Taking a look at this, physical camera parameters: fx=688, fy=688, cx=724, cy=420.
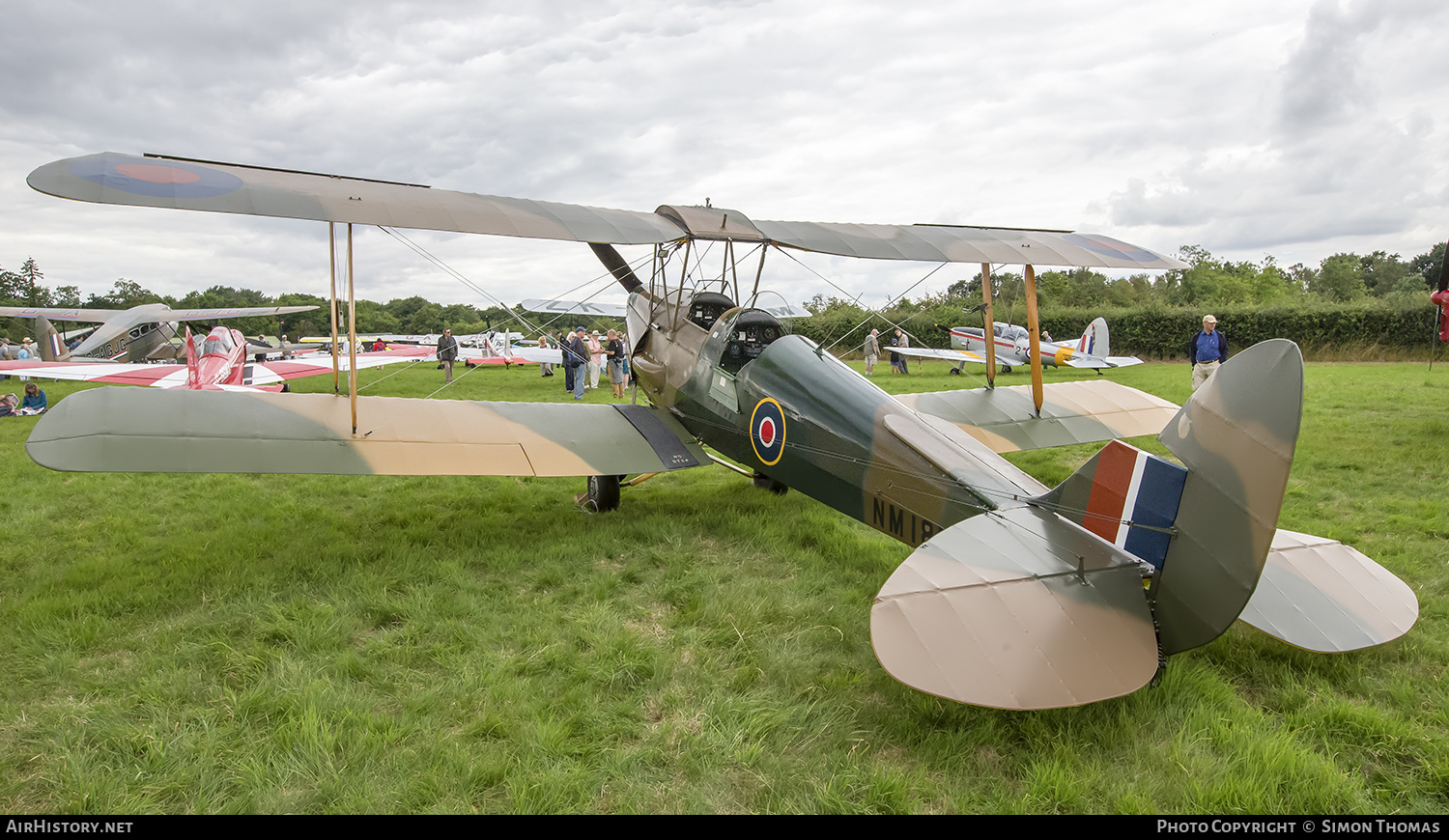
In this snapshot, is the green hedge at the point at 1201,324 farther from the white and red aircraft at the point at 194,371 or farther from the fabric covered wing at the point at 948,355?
the white and red aircraft at the point at 194,371

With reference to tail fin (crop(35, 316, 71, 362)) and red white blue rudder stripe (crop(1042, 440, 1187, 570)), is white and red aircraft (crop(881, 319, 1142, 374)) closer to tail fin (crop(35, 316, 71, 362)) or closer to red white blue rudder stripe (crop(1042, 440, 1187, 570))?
red white blue rudder stripe (crop(1042, 440, 1187, 570))

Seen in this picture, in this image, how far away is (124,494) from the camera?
6348mm

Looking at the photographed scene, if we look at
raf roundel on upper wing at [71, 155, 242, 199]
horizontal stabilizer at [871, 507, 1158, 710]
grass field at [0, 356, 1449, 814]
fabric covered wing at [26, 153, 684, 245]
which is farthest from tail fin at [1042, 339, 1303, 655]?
raf roundel on upper wing at [71, 155, 242, 199]

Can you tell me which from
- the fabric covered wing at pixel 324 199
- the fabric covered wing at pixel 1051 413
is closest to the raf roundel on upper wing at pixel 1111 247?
the fabric covered wing at pixel 1051 413

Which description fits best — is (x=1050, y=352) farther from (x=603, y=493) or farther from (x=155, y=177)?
(x=155, y=177)

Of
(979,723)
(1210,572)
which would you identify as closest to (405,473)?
(979,723)

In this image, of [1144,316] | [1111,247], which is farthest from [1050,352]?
[1111,247]

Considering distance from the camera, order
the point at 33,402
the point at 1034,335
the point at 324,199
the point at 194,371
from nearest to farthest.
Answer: the point at 324,199
the point at 1034,335
the point at 33,402
the point at 194,371

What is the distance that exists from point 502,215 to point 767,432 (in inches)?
94.9

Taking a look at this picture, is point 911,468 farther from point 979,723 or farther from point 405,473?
point 405,473

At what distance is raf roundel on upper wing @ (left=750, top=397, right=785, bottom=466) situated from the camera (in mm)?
4785

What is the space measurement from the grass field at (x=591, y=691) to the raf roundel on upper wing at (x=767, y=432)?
0.67m

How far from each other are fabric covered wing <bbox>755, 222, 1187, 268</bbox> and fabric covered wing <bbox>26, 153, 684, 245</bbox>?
1169 millimetres

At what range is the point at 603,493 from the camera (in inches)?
231
